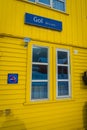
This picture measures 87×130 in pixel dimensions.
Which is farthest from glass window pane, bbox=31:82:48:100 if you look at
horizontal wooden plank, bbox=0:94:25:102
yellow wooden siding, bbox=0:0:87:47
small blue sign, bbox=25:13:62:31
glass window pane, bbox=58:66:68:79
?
small blue sign, bbox=25:13:62:31

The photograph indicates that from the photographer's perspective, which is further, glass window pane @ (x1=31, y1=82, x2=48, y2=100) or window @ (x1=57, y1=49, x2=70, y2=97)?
window @ (x1=57, y1=49, x2=70, y2=97)

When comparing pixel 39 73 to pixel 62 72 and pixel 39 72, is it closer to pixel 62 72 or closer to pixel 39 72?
pixel 39 72

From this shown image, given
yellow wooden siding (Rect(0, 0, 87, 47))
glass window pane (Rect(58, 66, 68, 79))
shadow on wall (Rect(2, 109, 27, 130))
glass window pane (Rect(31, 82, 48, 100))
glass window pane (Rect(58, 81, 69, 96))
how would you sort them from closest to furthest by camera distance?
shadow on wall (Rect(2, 109, 27, 130)), yellow wooden siding (Rect(0, 0, 87, 47)), glass window pane (Rect(31, 82, 48, 100)), glass window pane (Rect(58, 81, 69, 96)), glass window pane (Rect(58, 66, 68, 79))

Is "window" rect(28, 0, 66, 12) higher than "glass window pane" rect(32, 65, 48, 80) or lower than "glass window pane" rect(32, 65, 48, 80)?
higher

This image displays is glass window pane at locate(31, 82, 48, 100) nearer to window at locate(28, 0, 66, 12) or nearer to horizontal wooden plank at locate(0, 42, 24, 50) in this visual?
horizontal wooden plank at locate(0, 42, 24, 50)

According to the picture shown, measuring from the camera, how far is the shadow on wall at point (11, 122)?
210 inches

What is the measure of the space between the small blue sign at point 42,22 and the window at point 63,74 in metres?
0.93

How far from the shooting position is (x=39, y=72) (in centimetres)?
628

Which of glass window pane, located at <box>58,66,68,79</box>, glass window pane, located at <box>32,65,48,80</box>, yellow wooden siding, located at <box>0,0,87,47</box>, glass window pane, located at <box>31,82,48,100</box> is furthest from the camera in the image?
glass window pane, located at <box>58,66,68,79</box>

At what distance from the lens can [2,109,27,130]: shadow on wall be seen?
5.34 metres

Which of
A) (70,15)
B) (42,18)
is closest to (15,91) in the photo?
(42,18)

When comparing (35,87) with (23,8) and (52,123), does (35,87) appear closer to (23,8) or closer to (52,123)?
(52,123)

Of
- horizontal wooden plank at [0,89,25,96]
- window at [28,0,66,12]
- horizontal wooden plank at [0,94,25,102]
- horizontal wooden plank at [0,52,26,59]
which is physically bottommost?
horizontal wooden plank at [0,94,25,102]

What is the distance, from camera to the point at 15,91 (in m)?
5.57
